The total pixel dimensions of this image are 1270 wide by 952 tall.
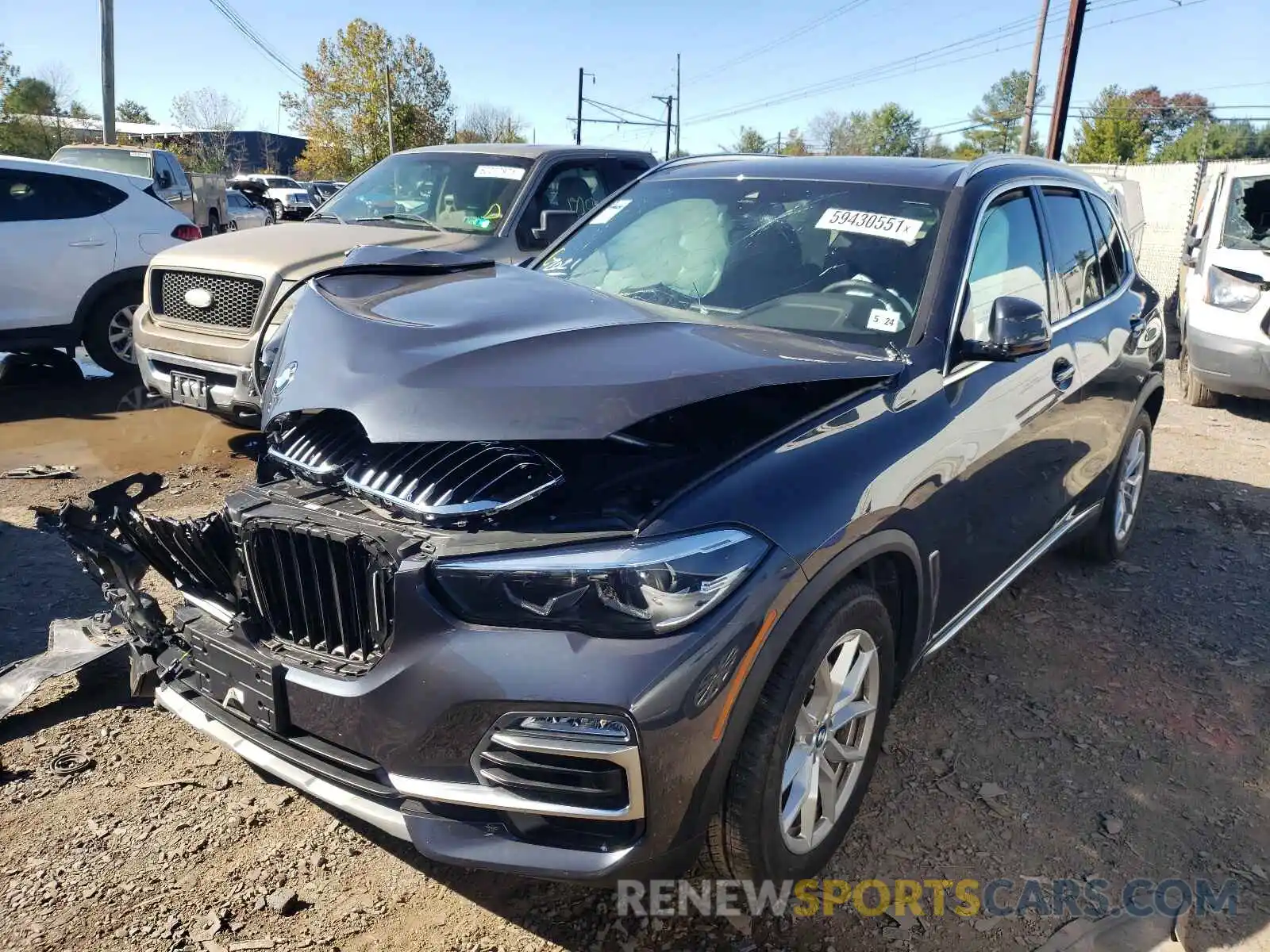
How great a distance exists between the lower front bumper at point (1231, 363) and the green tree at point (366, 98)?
44.9 m

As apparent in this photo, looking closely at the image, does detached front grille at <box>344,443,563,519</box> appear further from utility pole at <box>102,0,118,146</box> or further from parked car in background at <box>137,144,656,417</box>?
utility pole at <box>102,0,118,146</box>

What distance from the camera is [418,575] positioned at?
2.08 meters

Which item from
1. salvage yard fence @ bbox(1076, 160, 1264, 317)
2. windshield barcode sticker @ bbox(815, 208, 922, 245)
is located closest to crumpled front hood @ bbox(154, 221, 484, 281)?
windshield barcode sticker @ bbox(815, 208, 922, 245)

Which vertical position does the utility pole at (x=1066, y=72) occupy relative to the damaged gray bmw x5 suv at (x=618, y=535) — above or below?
above

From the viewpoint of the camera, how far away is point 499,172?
707 cm

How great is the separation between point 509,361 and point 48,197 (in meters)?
7.39

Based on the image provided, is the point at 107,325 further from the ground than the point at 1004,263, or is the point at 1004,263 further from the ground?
the point at 1004,263

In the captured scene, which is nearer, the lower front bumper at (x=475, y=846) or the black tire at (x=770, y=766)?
the lower front bumper at (x=475, y=846)

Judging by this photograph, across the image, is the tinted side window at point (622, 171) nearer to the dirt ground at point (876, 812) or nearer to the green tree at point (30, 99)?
the dirt ground at point (876, 812)

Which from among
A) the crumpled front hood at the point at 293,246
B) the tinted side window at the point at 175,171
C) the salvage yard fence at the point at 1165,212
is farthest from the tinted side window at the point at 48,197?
the salvage yard fence at the point at 1165,212

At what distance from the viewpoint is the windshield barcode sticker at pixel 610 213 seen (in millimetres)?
4062

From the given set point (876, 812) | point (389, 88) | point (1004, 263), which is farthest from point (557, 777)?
point (389, 88)

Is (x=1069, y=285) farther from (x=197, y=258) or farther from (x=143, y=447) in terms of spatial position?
(x=143, y=447)

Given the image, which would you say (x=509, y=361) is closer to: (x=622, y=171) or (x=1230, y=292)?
(x=622, y=171)
